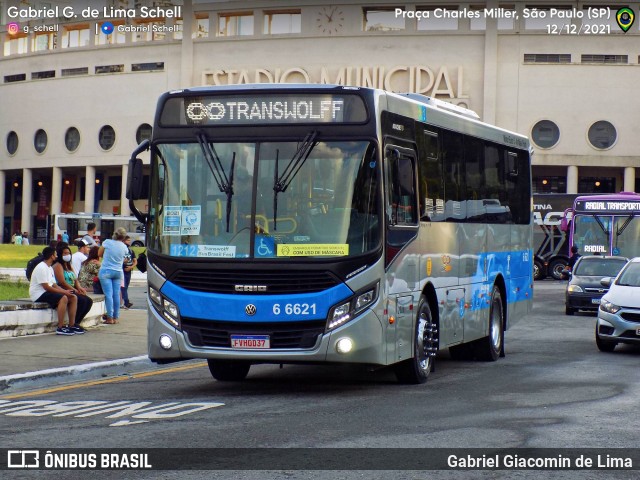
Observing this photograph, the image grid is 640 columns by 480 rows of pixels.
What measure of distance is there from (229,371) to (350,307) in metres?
2.70

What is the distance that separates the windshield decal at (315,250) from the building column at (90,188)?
75.2m

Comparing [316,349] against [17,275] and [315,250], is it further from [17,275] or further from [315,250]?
[17,275]

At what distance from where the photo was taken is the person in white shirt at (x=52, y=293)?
1803cm

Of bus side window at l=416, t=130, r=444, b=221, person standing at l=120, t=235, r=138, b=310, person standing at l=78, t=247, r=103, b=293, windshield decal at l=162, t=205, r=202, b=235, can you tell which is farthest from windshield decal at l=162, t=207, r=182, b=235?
person standing at l=78, t=247, r=103, b=293

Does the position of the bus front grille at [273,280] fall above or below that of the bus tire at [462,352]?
above

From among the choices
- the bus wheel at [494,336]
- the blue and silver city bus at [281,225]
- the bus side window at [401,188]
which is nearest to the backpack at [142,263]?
the blue and silver city bus at [281,225]

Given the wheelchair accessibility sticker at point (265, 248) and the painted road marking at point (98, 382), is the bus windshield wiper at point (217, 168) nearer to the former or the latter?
the wheelchair accessibility sticker at point (265, 248)

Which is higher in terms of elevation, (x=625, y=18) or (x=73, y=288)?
(x=625, y=18)

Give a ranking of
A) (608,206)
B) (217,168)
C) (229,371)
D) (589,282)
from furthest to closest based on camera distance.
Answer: (608,206)
(589,282)
(229,371)
(217,168)

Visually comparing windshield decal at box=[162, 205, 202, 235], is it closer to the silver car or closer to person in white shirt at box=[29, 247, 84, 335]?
person in white shirt at box=[29, 247, 84, 335]

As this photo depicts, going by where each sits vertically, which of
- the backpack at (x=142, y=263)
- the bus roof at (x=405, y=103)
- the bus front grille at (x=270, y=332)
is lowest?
the bus front grille at (x=270, y=332)

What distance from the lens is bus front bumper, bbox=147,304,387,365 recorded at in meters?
11.6

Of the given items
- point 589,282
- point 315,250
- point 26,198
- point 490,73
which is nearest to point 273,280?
point 315,250

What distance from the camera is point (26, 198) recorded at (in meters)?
90.0
